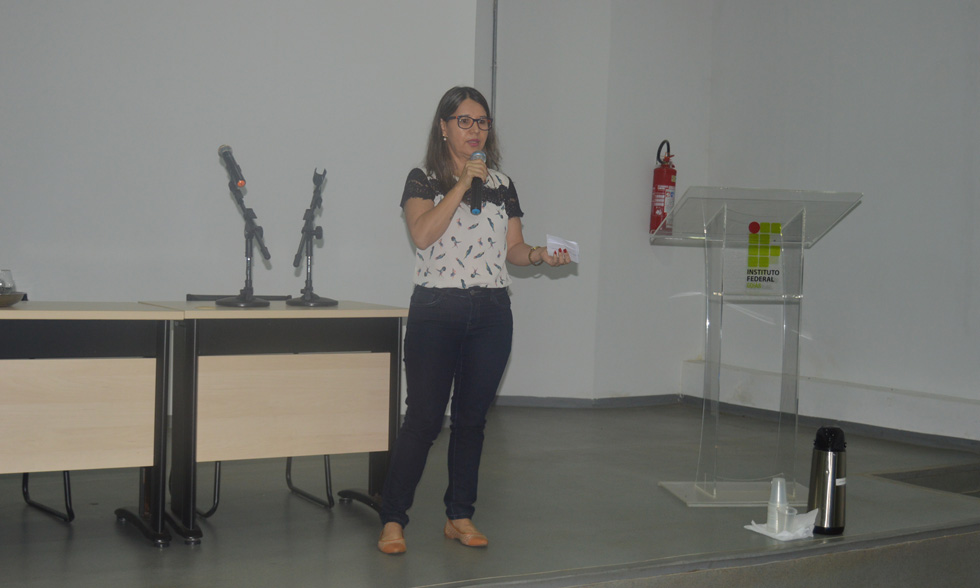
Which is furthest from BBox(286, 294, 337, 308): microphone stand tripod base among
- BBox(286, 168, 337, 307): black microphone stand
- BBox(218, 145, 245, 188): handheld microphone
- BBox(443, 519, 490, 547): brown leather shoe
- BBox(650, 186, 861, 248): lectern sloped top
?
BBox(650, 186, 861, 248): lectern sloped top

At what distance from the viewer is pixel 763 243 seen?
3.34 m

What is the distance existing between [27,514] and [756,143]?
478 cm

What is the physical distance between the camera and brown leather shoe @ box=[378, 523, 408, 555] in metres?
2.57

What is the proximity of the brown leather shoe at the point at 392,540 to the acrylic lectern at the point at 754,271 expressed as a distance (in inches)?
50.0

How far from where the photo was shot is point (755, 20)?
582 cm

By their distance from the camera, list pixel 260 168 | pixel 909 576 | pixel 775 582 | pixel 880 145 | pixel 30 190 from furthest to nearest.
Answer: pixel 880 145, pixel 260 168, pixel 30 190, pixel 909 576, pixel 775 582

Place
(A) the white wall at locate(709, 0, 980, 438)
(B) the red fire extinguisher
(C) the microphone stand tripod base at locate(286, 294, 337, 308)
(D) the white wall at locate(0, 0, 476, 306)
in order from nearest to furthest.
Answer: (C) the microphone stand tripod base at locate(286, 294, 337, 308), (D) the white wall at locate(0, 0, 476, 306), (A) the white wall at locate(709, 0, 980, 438), (B) the red fire extinguisher

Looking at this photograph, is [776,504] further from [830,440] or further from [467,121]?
[467,121]

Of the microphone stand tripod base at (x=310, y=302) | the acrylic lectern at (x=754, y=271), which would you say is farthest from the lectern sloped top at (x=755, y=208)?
the microphone stand tripod base at (x=310, y=302)

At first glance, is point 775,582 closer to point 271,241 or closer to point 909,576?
point 909,576

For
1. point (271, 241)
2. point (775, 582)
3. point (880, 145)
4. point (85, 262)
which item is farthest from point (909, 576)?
point (85, 262)

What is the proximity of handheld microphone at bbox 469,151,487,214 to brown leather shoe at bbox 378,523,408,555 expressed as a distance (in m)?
1.00

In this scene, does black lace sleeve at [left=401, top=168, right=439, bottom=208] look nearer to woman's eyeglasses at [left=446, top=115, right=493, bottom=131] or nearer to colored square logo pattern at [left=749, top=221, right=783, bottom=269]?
woman's eyeglasses at [left=446, top=115, right=493, bottom=131]

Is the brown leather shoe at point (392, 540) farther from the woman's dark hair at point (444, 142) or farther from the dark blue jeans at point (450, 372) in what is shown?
the woman's dark hair at point (444, 142)
